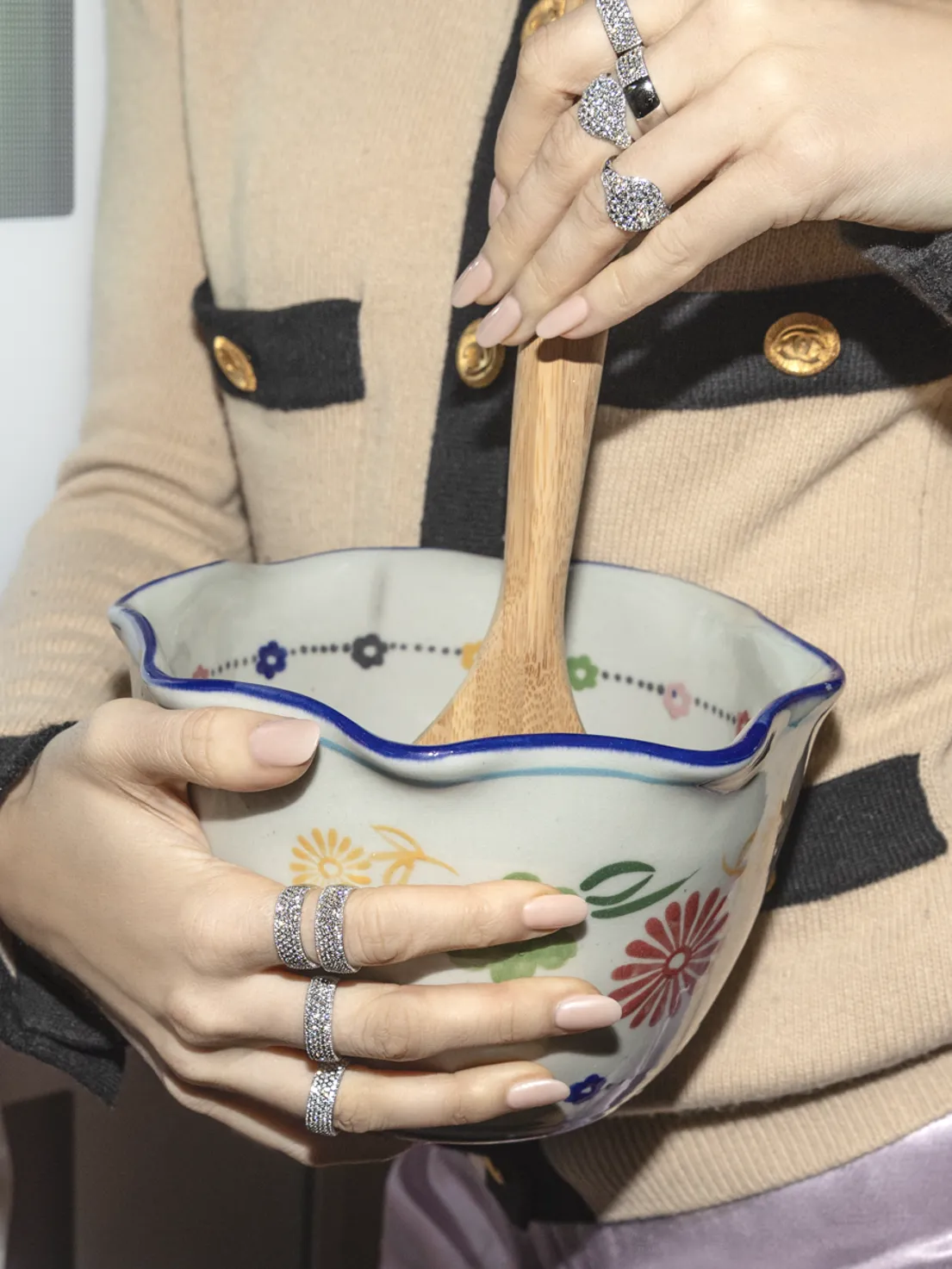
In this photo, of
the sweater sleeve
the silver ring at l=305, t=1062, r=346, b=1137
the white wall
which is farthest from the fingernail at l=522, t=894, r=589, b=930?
the white wall

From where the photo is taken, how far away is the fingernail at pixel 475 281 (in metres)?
0.52

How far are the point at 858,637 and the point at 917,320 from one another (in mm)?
145

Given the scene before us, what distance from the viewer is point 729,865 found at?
0.46 metres

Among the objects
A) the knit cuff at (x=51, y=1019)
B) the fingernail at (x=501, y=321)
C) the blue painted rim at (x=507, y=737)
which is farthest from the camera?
the knit cuff at (x=51, y=1019)

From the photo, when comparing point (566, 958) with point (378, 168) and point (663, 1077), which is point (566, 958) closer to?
point (663, 1077)

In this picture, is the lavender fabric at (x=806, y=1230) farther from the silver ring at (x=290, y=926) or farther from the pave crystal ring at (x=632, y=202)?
the pave crystal ring at (x=632, y=202)

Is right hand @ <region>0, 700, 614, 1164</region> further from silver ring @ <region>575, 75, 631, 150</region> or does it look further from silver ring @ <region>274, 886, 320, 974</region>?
silver ring @ <region>575, 75, 631, 150</region>

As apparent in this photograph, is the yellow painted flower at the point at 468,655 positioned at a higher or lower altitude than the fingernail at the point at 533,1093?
higher

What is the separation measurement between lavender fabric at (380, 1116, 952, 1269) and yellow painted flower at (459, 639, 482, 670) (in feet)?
0.96

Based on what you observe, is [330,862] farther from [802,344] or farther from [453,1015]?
[802,344]

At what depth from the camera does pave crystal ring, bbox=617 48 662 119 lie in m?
0.44

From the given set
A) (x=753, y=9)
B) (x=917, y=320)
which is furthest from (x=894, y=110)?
(x=917, y=320)

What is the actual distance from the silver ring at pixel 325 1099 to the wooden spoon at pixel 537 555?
0.13m

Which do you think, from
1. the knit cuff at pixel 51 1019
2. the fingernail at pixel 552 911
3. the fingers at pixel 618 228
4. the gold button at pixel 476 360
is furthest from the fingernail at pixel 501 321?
the knit cuff at pixel 51 1019
